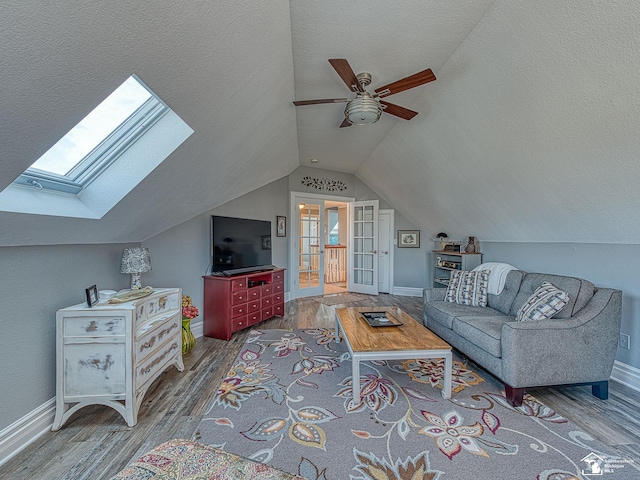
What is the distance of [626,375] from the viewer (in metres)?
2.37

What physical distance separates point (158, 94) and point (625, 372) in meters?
3.94

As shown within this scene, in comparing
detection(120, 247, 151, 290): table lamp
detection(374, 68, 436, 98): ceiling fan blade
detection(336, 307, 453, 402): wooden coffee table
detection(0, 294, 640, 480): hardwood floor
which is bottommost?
detection(0, 294, 640, 480): hardwood floor

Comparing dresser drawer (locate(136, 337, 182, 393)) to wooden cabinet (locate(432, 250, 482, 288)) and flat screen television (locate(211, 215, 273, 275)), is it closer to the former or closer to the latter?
flat screen television (locate(211, 215, 273, 275))

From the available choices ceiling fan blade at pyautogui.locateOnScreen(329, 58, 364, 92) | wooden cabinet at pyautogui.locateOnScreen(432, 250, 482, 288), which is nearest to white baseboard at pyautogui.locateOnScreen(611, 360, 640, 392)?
wooden cabinet at pyautogui.locateOnScreen(432, 250, 482, 288)

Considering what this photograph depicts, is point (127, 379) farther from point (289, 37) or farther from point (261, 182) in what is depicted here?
point (261, 182)

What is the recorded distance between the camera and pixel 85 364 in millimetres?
1875

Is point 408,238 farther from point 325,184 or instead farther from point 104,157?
point 104,157

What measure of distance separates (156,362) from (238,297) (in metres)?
1.39

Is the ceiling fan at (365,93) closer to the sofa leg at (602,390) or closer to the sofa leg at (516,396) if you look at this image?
the sofa leg at (516,396)

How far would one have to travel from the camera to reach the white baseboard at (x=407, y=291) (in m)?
5.88

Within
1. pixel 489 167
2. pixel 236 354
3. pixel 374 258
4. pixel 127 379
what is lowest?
pixel 236 354

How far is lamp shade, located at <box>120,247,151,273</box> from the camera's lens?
2.51 metres

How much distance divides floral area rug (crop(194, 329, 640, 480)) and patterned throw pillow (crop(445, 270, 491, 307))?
91cm

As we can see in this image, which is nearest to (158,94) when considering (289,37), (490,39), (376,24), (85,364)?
(289,37)
